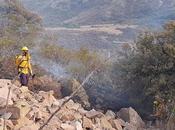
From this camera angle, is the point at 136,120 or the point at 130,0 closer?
the point at 136,120

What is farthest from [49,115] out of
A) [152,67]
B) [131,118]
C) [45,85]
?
[152,67]

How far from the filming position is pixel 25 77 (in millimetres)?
12812

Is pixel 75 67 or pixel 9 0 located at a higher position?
pixel 9 0

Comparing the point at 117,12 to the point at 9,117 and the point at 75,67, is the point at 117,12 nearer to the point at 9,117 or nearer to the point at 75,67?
the point at 75,67

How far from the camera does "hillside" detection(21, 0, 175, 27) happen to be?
62.2 m

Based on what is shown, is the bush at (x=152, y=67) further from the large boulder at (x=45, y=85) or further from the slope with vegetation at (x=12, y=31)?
the slope with vegetation at (x=12, y=31)

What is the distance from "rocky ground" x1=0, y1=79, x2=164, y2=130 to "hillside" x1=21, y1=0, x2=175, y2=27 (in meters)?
45.5

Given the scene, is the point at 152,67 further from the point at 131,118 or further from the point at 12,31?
the point at 12,31

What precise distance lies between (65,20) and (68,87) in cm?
5362

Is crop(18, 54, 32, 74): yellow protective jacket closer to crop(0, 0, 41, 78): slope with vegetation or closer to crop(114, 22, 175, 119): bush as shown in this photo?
crop(0, 0, 41, 78): slope with vegetation

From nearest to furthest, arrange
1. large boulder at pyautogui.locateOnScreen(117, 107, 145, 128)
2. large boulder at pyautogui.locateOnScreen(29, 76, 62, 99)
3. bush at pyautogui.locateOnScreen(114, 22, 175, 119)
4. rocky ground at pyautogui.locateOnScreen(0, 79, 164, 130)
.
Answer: rocky ground at pyautogui.locateOnScreen(0, 79, 164, 130)
large boulder at pyautogui.locateOnScreen(117, 107, 145, 128)
bush at pyautogui.locateOnScreen(114, 22, 175, 119)
large boulder at pyautogui.locateOnScreen(29, 76, 62, 99)

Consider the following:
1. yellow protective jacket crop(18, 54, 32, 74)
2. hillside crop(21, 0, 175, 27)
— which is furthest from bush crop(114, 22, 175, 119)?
hillside crop(21, 0, 175, 27)

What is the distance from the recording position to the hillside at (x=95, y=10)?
62250mm

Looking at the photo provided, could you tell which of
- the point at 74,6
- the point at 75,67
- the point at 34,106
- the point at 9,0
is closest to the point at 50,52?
the point at 75,67
